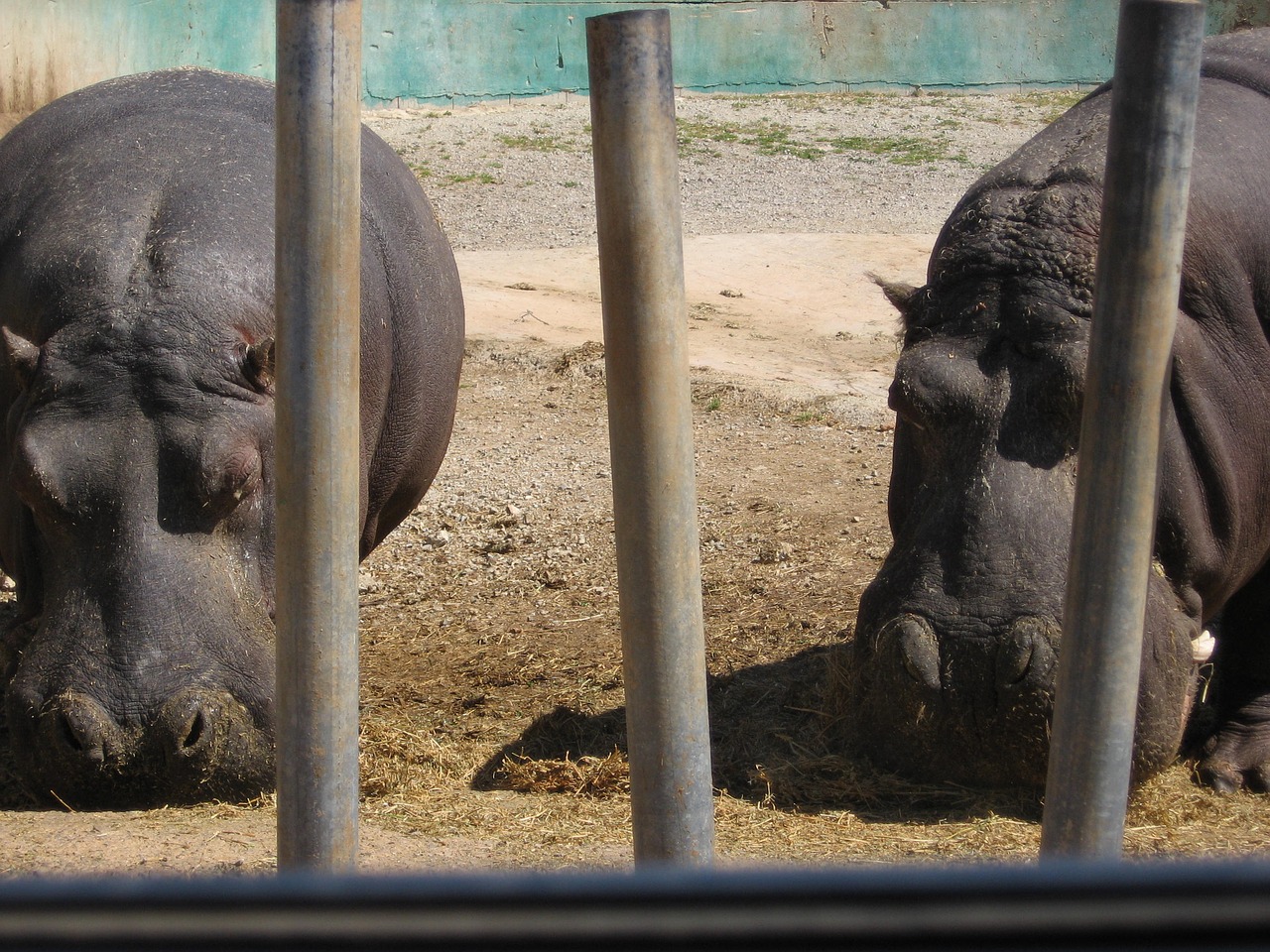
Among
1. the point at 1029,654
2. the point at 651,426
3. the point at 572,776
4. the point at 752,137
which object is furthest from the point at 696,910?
the point at 752,137

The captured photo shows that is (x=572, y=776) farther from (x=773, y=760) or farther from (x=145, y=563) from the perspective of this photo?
(x=145, y=563)

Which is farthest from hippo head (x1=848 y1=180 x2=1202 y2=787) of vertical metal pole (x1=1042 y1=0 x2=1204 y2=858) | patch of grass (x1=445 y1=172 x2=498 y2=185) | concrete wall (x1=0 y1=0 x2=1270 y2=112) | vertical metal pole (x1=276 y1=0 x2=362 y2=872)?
concrete wall (x1=0 y1=0 x2=1270 y2=112)

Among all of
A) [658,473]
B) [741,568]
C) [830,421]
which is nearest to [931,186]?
[830,421]

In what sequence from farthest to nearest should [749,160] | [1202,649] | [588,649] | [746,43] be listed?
[746,43]
[749,160]
[588,649]
[1202,649]

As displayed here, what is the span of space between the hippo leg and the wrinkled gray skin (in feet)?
0.04

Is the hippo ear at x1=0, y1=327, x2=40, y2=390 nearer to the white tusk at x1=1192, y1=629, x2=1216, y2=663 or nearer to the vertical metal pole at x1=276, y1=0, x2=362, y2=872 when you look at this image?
the vertical metal pole at x1=276, y1=0, x2=362, y2=872

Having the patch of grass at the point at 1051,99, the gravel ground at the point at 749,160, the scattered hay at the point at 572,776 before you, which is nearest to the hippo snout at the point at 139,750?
the scattered hay at the point at 572,776

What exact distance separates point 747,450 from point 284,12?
19.5 ft

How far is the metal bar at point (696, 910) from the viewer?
0.82 m

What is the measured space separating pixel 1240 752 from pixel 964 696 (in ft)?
3.92

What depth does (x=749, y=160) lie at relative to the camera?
18.5m

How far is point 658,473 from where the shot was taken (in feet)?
7.14

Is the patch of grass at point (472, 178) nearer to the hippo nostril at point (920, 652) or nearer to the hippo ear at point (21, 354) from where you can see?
the hippo ear at point (21, 354)

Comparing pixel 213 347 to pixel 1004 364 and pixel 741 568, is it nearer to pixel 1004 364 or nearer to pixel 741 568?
pixel 1004 364
